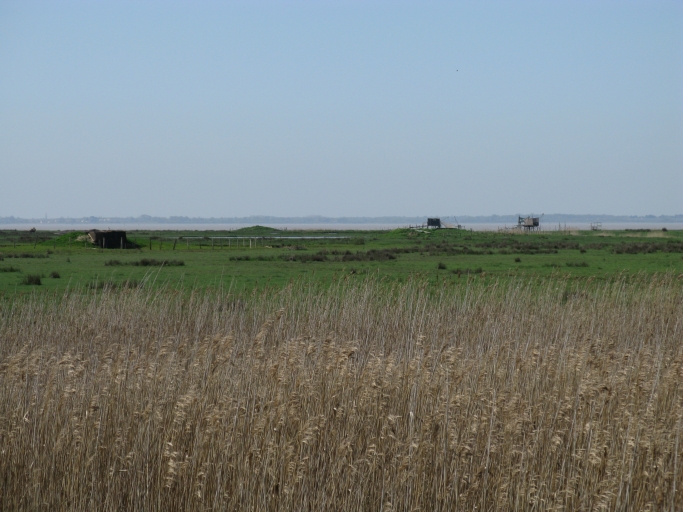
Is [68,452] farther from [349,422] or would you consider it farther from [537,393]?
[537,393]

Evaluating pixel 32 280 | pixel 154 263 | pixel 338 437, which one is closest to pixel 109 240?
pixel 154 263

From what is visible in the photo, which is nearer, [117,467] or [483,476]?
[483,476]

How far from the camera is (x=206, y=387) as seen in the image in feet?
26.6

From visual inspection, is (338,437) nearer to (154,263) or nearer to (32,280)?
(32,280)

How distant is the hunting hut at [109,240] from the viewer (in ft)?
208

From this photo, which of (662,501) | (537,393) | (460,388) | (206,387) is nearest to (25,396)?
(206,387)

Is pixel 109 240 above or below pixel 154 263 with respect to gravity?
above

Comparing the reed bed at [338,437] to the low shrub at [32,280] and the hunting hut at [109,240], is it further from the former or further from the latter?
the hunting hut at [109,240]

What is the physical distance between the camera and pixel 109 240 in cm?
6372

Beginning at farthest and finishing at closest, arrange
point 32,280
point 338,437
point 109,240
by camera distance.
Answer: point 109,240 < point 32,280 < point 338,437

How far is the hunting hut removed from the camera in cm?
6331

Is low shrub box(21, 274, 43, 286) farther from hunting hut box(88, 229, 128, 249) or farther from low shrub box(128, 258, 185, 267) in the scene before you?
hunting hut box(88, 229, 128, 249)

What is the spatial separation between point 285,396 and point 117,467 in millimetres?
1777

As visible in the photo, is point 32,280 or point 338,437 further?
point 32,280
